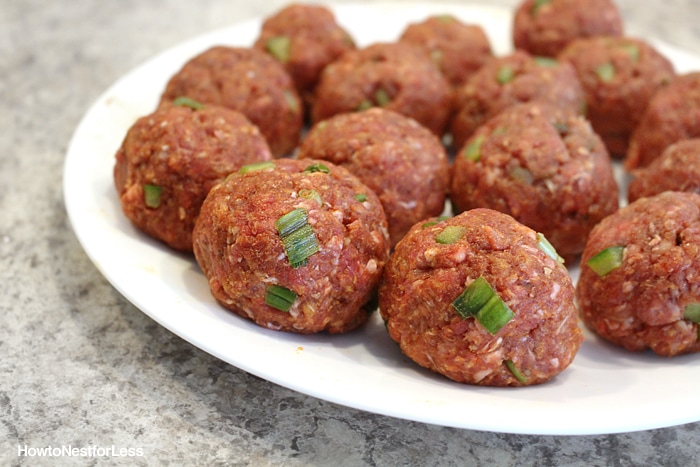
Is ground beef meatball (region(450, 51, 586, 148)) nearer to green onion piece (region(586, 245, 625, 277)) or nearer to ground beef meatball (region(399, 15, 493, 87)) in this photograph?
ground beef meatball (region(399, 15, 493, 87))

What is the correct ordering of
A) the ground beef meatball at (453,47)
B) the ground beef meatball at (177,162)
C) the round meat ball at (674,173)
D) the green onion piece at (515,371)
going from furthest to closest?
the ground beef meatball at (453,47) < the round meat ball at (674,173) < the ground beef meatball at (177,162) < the green onion piece at (515,371)

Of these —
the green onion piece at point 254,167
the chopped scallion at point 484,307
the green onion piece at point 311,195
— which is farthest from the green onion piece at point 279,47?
the chopped scallion at point 484,307

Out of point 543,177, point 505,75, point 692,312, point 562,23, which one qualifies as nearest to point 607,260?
point 692,312

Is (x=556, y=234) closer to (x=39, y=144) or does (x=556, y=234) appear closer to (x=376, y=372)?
(x=376, y=372)

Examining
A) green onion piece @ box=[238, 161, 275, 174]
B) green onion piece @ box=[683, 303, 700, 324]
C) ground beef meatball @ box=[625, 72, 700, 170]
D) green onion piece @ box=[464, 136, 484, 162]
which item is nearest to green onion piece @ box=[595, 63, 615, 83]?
ground beef meatball @ box=[625, 72, 700, 170]

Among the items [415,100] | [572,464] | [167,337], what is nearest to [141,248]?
[167,337]

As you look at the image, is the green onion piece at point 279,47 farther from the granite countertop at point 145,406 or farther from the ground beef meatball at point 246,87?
the granite countertop at point 145,406
